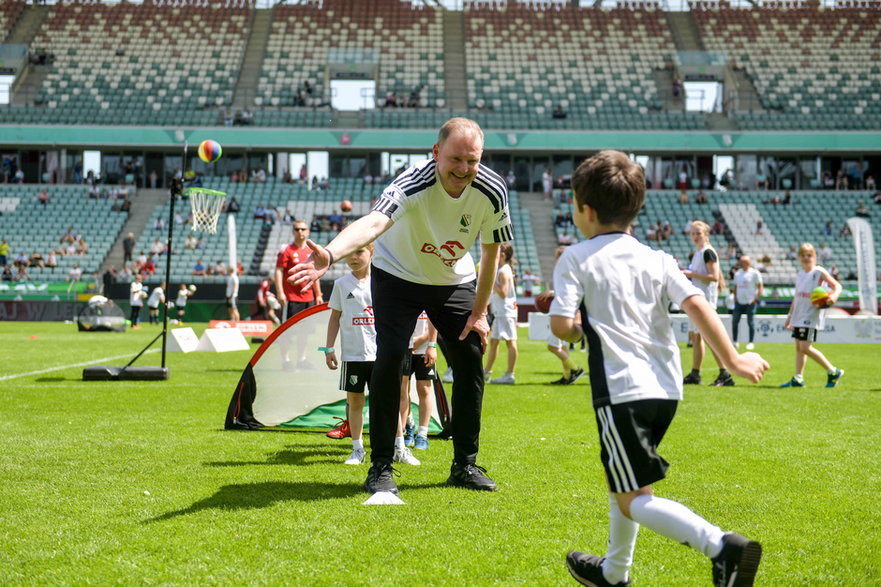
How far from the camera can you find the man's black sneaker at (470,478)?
5.17 metres

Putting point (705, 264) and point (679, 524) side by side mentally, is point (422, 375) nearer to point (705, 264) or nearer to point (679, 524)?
point (679, 524)

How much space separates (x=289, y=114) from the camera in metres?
44.4

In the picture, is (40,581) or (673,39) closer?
(40,581)

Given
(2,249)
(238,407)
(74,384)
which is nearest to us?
(238,407)

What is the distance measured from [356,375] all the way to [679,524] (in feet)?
10.9

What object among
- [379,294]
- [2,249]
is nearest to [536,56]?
[2,249]

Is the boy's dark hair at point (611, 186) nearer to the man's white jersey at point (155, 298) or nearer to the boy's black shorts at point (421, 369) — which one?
the boy's black shorts at point (421, 369)

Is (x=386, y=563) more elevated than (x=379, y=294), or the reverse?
(x=379, y=294)

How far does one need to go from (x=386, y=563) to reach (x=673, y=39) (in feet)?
170

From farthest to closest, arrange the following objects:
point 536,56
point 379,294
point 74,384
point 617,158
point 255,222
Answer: point 536,56 → point 255,222 → point 74,384 → point 379,294 → point 617,158

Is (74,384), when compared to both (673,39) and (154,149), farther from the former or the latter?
(673,39)

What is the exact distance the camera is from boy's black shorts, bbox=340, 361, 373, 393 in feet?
19.6

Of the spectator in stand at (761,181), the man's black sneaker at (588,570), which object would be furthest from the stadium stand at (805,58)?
the man's black sneaker at (588,570)

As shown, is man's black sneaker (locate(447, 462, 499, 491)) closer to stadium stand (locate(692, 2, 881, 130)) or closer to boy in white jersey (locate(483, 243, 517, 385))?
boy in white jersey (locate(483, 243, 517, 385))
